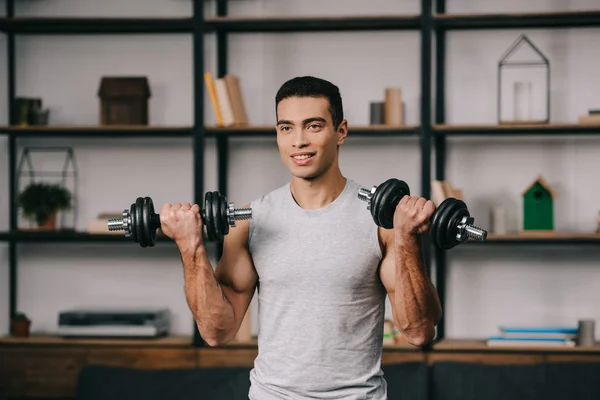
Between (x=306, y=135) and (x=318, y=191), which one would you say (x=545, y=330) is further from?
(x=306, y=135)

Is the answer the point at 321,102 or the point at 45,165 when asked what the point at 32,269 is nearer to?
the point at 45,165

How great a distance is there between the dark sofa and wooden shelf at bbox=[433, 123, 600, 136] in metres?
0.98

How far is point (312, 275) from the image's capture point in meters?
1.96

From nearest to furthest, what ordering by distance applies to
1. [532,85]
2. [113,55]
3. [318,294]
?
[318,294] → [532,85] → [113,55]

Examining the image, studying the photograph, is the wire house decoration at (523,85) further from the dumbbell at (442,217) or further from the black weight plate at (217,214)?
the black weight plate at (217,214)

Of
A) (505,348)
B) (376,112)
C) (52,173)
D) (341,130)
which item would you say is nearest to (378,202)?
(341,130)

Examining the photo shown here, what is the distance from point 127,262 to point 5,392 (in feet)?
2.60

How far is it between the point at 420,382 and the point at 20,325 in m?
1.84

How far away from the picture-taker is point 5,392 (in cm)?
358

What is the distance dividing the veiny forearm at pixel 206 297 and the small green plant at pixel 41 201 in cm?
183

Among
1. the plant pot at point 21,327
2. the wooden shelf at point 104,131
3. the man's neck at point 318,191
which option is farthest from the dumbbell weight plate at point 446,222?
the plant pot at point 21,327

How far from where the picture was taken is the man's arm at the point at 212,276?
193cm

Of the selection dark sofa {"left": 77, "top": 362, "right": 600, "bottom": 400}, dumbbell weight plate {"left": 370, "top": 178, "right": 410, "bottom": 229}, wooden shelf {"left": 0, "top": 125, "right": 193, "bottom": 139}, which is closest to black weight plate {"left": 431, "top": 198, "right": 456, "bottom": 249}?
dumbbell weight plate {"left": 370, "top": 178, "right": 410, "bottom": 229}

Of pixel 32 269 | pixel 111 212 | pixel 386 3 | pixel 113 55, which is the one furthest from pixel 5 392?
pixel 386 3
